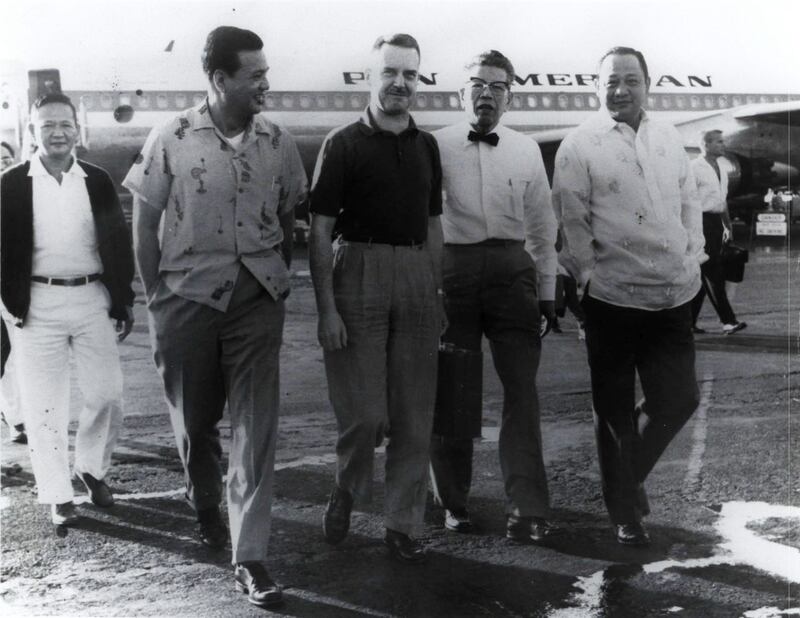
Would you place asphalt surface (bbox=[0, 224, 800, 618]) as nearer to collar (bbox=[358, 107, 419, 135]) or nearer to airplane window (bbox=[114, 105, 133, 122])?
collar (bbox=[358, 107, 419, 135])

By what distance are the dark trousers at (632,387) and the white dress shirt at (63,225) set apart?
2.18 metres

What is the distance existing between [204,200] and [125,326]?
1339 mm

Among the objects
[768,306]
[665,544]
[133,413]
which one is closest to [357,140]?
[665,544]

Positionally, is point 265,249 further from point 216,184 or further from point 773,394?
point 773,394

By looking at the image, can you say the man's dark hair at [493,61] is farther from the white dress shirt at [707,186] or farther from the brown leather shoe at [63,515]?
the white dress shirt at [707,186]

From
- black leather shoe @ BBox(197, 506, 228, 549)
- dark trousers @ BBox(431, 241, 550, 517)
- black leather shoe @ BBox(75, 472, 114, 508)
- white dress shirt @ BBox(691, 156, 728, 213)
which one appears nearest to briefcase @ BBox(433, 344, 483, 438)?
dark trousers @ BBox(431, 241, 550, 517)

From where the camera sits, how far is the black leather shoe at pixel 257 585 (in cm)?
322

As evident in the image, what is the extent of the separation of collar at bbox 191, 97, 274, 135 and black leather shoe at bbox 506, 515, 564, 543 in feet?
5.95

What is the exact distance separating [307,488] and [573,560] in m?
1.42

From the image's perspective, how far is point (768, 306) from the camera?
34.0 ft

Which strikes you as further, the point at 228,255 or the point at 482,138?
the point at 482,138

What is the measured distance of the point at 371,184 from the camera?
3697 mm

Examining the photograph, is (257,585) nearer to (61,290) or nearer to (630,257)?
(61,290)

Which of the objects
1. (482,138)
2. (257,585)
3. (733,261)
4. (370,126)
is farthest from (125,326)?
(733,261)
